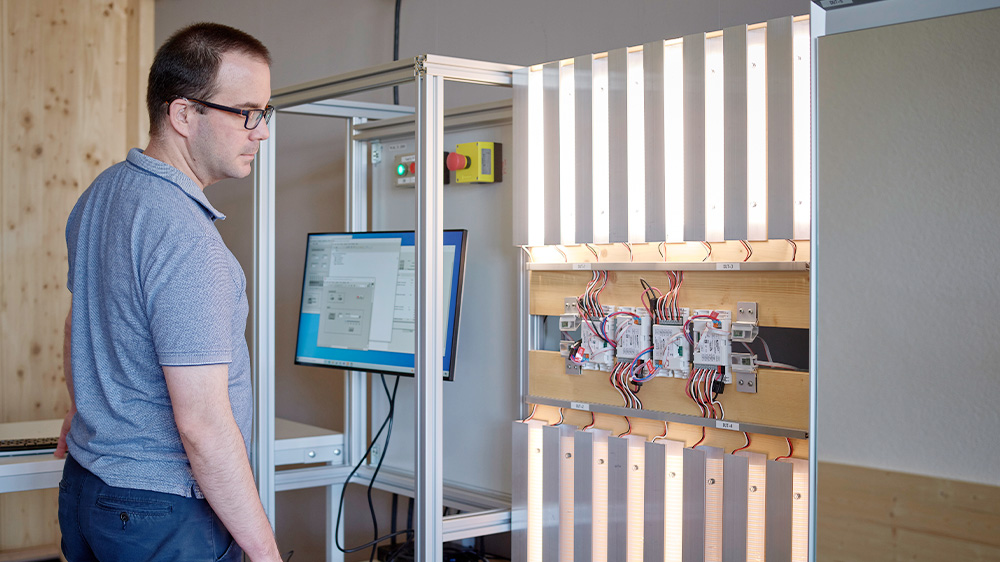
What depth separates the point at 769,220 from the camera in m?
1.79

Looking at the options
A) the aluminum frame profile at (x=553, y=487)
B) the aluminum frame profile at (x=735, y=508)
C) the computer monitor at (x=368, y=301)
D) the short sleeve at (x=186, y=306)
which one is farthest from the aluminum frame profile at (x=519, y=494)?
the short sleeve at (x=186, y=306)

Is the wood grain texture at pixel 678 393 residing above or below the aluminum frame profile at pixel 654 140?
below

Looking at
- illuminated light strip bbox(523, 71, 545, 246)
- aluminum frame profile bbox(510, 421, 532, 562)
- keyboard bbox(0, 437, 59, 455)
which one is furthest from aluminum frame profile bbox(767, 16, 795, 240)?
keyboard bbox(0, 437, 59, 455)

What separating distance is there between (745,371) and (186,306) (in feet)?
3.97

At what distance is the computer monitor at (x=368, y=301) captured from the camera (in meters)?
2.55

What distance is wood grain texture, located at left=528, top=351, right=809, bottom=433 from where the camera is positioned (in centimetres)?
182

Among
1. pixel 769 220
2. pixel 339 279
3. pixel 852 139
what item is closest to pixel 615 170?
pixel 769 220

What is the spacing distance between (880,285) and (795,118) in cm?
53

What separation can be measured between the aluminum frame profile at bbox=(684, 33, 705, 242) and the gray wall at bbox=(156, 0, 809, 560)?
33.7 inches

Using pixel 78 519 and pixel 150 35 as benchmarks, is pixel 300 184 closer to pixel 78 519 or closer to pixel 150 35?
pixel 150 35

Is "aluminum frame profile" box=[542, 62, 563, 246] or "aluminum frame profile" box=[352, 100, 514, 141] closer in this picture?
"aluminum frame profile" box=[542, 62, 563, 246]

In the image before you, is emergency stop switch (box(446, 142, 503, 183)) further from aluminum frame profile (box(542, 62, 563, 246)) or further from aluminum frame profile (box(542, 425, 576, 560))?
aluminum frame profile (box(542, 425, 576, 560))

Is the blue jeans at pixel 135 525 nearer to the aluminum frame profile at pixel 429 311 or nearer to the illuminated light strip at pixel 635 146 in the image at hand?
the aluminum frame profile at pixel 429 311

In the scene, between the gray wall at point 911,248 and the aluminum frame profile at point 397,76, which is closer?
the gray wall at point 911,248
